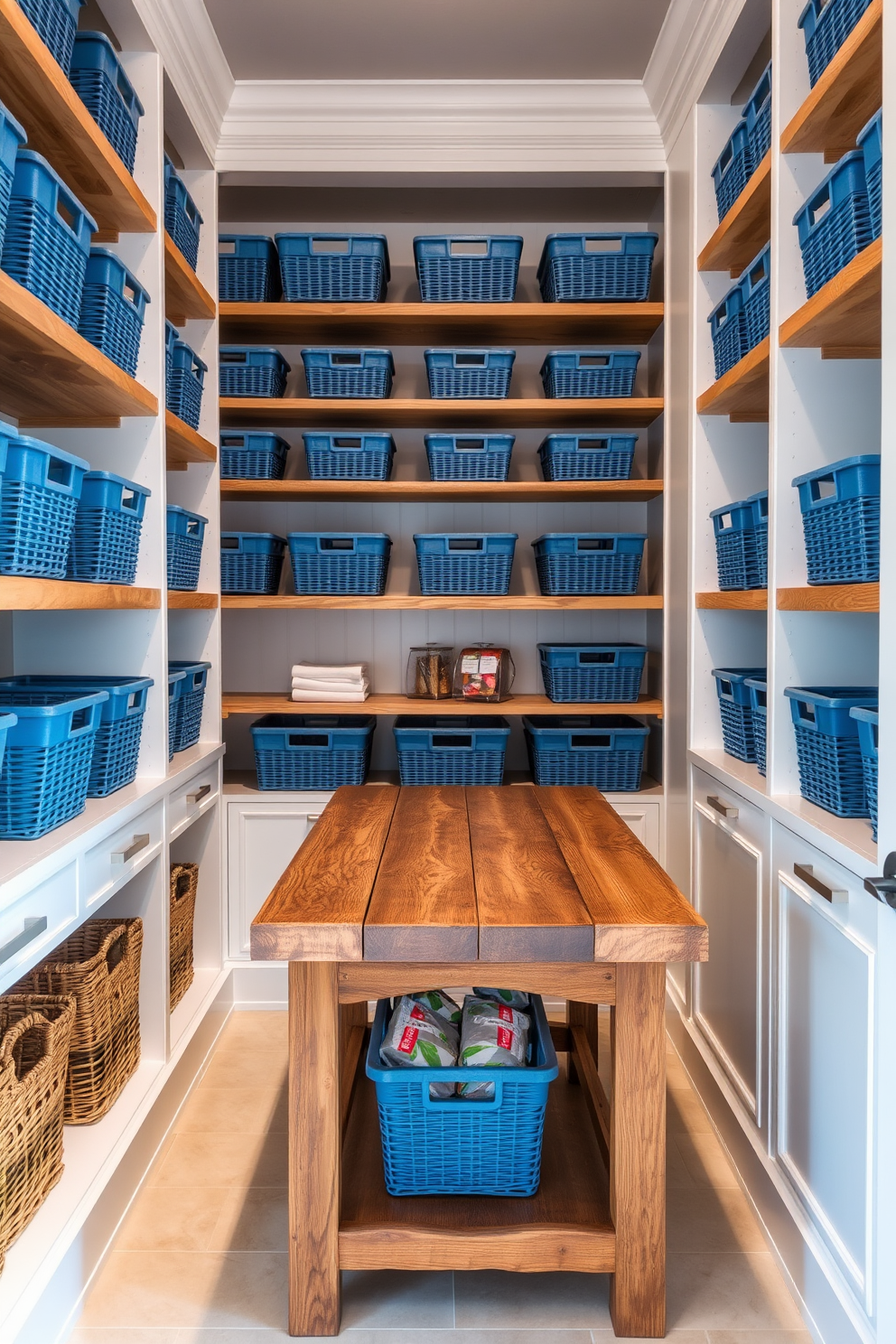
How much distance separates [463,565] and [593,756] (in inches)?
31.2

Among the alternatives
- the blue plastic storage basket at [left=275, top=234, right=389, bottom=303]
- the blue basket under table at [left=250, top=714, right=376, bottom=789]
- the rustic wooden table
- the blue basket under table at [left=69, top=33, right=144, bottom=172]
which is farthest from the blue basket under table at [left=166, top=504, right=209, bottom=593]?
the rustic wooden table

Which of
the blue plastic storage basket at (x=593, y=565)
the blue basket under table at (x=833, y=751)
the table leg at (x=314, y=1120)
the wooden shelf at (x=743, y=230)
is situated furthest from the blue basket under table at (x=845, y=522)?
the blue plastic storage basket at (x=593, y=565)

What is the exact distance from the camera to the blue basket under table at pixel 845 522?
1.71m

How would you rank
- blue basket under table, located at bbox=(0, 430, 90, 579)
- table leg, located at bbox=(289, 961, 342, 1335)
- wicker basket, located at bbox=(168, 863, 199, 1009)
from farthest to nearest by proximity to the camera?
wicker basket, located at bbox=(168, 863, 199, 1009)
table leg, located at bbox=(289, 961, 342, 1335)
blue basket under table, located at bbox=(0, 430, 90, 579)

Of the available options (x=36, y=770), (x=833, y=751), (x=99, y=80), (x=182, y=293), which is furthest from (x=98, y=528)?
(x=833, y=751)

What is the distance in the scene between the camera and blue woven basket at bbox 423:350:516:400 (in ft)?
10.8

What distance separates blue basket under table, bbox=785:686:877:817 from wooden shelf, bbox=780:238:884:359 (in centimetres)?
72

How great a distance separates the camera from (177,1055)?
8.61 feet

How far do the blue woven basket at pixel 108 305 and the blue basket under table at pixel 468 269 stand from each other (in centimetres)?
117

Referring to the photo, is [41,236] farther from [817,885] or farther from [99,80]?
[817,885]

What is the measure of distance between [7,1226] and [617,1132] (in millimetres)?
1075

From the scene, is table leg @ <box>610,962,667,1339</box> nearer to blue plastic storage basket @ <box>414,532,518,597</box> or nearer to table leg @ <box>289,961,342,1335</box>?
table leg @ <box>289,961,342,1335</box>

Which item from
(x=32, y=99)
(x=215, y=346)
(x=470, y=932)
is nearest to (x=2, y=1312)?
(x=470, y=932)

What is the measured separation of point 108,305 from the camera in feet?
7.14
